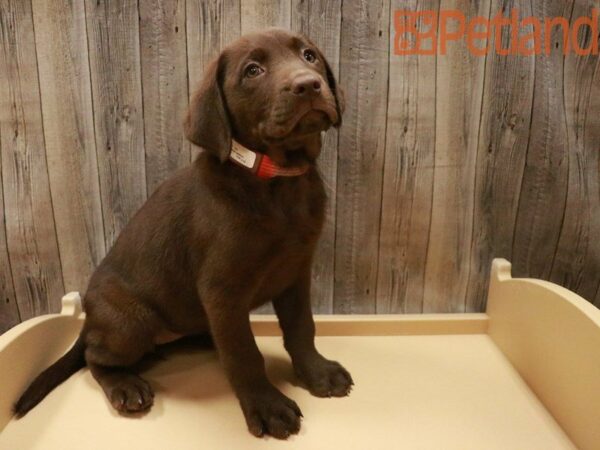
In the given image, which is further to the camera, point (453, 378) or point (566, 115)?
point (566, 115)

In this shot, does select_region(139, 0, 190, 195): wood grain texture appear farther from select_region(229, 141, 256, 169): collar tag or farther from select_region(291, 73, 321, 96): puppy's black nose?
select_region(291, 73, 321, 96): puppy's black nose

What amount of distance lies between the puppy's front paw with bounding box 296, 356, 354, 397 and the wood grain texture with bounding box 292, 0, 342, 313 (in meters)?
0.35

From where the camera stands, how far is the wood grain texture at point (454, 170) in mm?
1567

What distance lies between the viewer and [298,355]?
1.42m

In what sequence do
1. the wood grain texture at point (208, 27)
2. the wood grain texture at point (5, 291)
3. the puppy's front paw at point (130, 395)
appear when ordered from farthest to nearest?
the wood grain texture at point (5, 291)
the wood grain texture at point (208, 27)
the puppy's front paw at point (130, 395)

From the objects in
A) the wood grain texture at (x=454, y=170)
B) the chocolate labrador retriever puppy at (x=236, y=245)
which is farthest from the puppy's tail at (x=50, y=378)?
the wood grain texture at (x=454, y=170)

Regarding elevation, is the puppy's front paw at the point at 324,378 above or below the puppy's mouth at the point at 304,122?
below

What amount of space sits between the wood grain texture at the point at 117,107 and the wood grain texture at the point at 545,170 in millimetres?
1155

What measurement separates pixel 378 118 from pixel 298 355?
724 mm

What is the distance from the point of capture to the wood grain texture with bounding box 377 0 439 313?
1.57 meters

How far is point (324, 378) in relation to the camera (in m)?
1.39

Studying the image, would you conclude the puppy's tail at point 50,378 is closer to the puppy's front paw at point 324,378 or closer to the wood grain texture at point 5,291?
the wood grain texture at point 5,291

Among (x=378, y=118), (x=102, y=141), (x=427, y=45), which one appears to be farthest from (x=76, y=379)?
(x=427, y=45)

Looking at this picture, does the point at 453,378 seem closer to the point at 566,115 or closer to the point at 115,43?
the point at 566,115
